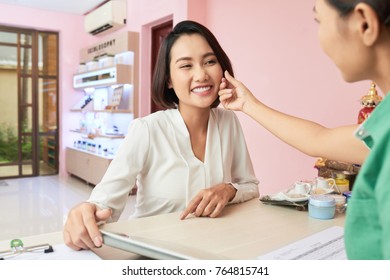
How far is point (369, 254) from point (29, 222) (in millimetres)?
3693

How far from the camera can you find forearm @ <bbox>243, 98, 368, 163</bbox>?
0.81m

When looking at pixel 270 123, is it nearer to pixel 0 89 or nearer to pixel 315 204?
pixel 315 204

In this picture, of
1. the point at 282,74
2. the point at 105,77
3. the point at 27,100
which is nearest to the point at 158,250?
the point at 282,74

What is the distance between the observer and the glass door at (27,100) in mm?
5844

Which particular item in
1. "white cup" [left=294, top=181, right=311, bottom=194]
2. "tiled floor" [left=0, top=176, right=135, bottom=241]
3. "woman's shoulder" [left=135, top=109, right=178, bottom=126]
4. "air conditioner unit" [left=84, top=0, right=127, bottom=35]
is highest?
"air conditioner unit" [left=84, top=0, right=127, bottom=35]

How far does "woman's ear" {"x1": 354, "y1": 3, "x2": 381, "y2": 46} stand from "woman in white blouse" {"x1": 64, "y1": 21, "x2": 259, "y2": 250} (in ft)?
2.42

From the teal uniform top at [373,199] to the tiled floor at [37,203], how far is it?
3235 mm

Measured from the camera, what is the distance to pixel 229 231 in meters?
0.99

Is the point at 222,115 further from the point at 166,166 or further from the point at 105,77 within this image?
the point at 105,77

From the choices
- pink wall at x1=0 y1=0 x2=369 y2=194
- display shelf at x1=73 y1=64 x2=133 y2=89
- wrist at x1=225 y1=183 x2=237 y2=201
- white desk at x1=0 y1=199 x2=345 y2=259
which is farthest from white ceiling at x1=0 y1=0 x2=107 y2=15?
white desk at x1=0 y1=199 x2=345 y2=259

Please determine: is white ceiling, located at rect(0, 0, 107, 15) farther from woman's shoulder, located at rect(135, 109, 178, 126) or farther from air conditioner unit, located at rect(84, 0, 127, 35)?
woman's shoulder, located at rect(135, 109, 178, 126)

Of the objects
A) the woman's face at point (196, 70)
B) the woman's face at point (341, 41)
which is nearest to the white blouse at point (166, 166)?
the woman's face at point (196, 70)

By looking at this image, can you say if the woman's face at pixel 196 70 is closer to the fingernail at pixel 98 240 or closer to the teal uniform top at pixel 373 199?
the fingernail at pixel 98 240

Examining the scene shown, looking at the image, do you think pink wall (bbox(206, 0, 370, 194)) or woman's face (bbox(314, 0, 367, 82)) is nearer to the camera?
woman's face (bbox(314, 0, 367, 82))
